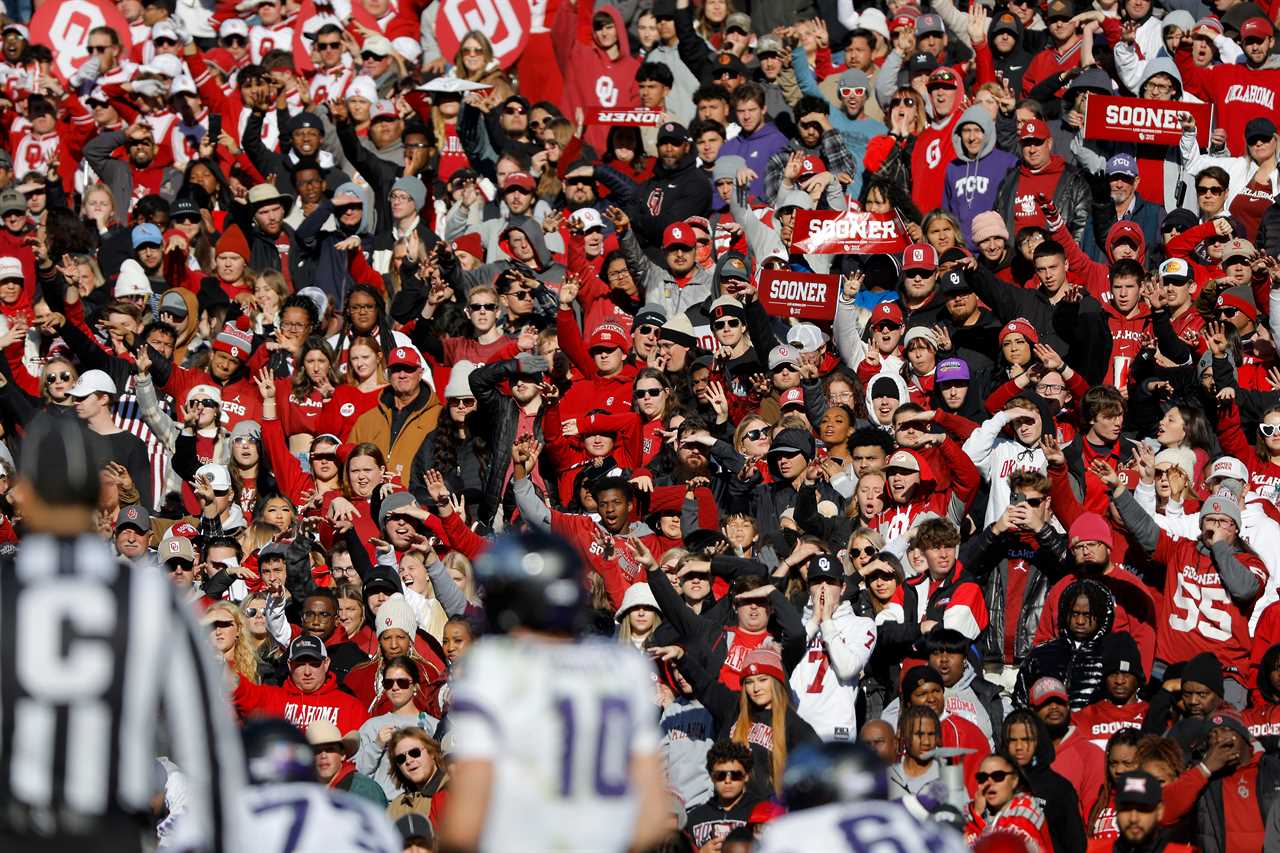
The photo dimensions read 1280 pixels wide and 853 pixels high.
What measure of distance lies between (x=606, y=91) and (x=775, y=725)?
796 centimetres

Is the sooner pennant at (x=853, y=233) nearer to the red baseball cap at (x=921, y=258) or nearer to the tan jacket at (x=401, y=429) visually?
the red baseball cap at (x=921, y=258)

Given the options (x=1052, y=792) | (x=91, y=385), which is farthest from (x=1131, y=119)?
(x=91, y=385)

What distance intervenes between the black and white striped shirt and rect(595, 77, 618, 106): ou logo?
12.5m

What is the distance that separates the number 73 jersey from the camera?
18.9 ft

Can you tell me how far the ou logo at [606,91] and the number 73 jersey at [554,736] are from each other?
12.2m

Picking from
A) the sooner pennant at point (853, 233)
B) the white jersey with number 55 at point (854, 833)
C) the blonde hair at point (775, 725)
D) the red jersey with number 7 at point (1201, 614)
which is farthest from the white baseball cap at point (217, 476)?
the white jersey with number 55 at point (854, 833)

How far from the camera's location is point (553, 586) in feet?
19.2

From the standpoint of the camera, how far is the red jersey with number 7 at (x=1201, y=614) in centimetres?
1180

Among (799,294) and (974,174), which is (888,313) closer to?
(799,294)

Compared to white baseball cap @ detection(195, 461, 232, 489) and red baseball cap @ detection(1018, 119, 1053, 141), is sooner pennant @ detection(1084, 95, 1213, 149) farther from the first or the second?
white baseball cap @ detection(195, 461, 232, 489)

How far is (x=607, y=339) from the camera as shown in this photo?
46.8 feet

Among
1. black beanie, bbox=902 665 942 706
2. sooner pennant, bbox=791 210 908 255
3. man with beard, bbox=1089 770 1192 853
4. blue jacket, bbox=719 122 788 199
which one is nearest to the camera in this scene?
man with beard, bbox=1089 770 1192 853

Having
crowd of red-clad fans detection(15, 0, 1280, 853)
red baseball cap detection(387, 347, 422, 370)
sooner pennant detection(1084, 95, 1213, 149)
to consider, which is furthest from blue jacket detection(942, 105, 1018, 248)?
red baseball cap detection(387, 347, 422, 370)

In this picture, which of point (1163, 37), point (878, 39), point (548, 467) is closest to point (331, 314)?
point (548, 467)
